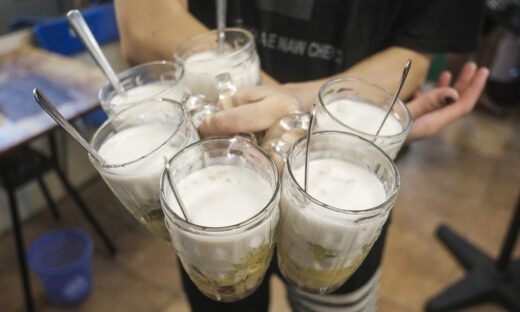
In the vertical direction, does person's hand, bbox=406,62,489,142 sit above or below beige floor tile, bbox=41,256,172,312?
above

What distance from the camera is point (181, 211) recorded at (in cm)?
51

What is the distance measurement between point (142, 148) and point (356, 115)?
1.27 feet

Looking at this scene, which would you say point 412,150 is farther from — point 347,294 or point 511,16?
point 347,294

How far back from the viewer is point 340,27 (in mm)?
982

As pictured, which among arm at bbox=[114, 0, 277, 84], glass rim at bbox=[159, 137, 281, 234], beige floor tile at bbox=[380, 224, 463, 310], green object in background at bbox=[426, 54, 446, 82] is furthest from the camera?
green object in background at bbox=[426, 54, 446, 82]

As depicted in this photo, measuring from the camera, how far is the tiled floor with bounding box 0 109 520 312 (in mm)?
1809

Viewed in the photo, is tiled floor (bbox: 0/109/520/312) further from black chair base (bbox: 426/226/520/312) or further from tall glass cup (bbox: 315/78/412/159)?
tall glass cup (bbox: 315/78/412/159)

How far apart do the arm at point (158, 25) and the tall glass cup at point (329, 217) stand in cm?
41

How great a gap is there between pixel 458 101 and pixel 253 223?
0.67 meters

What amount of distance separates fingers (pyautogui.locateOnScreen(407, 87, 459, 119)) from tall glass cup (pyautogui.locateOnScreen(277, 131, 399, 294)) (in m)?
0.39

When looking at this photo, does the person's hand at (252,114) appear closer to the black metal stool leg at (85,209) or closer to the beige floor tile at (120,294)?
the beige floor tile at (120,294)

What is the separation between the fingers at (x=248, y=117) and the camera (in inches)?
23.6

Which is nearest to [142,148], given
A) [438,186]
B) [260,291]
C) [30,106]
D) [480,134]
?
[260,291]

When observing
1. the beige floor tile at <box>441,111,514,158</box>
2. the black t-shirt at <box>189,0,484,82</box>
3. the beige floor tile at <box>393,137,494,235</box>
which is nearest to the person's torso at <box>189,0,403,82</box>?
the black t-shirt at <box>189,0,484,82</box>
